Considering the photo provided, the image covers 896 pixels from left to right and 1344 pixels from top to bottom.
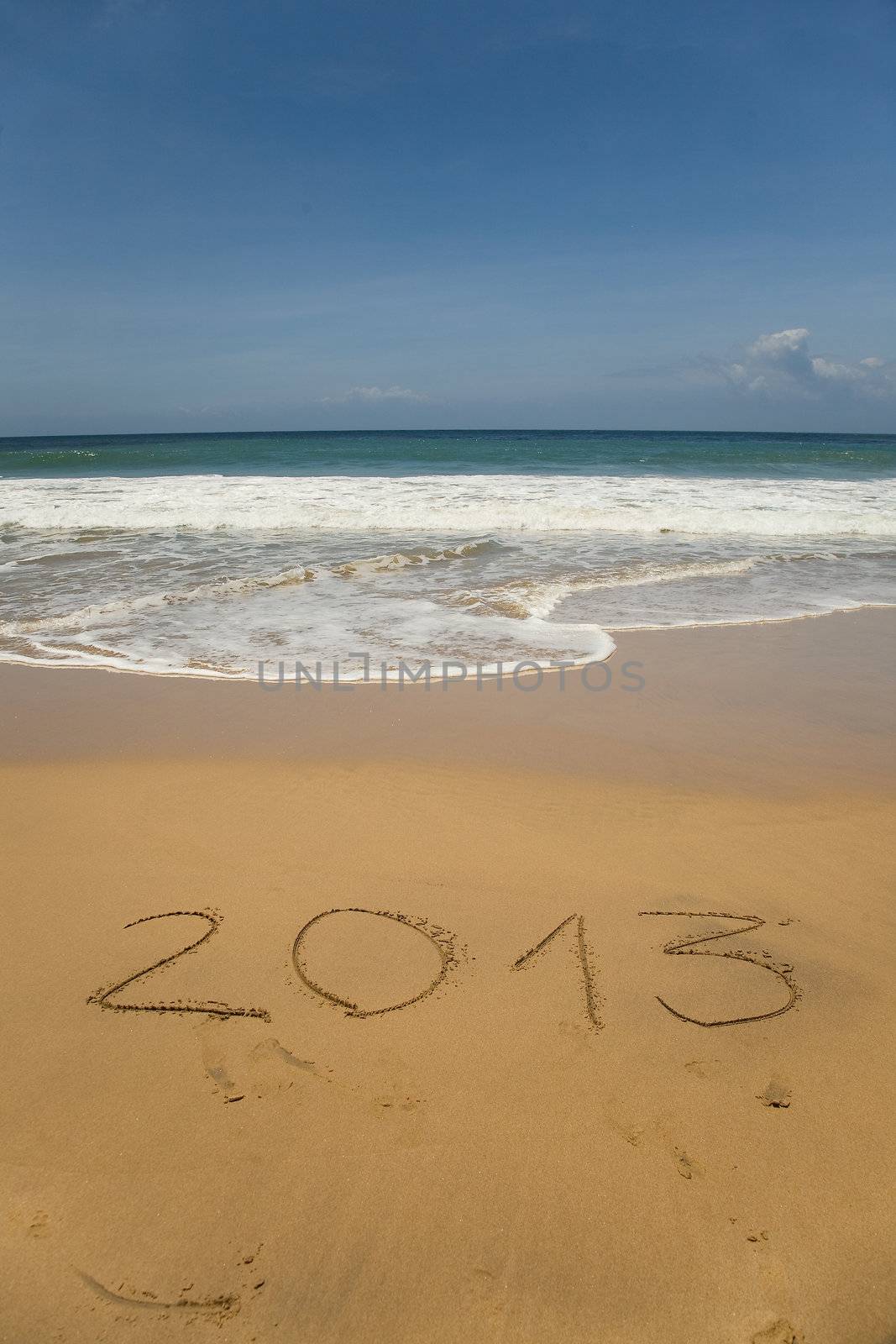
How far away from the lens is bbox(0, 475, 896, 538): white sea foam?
536 inches

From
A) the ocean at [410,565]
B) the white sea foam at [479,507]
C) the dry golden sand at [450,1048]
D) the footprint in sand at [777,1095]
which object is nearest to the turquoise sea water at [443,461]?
the ocean at [410,565]

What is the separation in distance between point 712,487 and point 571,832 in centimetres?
1828

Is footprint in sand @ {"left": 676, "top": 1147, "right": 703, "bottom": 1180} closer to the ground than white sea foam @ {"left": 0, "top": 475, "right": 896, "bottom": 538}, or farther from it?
closer to the ground

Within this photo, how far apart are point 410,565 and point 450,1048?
810 cm

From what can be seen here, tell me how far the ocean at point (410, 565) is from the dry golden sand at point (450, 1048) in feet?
7.31

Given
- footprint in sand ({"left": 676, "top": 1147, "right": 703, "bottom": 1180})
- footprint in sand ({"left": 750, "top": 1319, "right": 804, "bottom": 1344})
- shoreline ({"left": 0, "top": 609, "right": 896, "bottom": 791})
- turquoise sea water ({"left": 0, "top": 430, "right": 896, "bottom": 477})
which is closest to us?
footprint in sand ({"left": 750, "top": 1319, "right": 804, "bottom": 1344})

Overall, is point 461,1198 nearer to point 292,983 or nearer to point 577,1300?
point 577,1300

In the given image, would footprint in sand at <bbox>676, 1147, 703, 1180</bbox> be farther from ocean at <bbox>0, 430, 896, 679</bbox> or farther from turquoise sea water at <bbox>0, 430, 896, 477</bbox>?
turquoise sea water at <bbox>0, 430, 896, 477</bbox>

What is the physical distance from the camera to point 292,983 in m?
2.41

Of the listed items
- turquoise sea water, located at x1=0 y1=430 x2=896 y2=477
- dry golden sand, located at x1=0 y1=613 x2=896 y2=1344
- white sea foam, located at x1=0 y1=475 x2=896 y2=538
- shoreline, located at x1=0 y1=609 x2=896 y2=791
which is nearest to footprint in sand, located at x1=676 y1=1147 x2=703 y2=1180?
dry golden sand, located at x1=0 y1=613 x2=896 y2=1344

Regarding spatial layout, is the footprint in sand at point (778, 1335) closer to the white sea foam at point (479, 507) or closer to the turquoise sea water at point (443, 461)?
the white sea foam at point (479, 507)

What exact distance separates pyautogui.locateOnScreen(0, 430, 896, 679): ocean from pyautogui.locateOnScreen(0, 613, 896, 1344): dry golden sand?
2230mm

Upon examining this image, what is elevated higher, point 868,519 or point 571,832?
point 868,519

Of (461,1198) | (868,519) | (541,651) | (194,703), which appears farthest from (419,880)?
(868,519)
